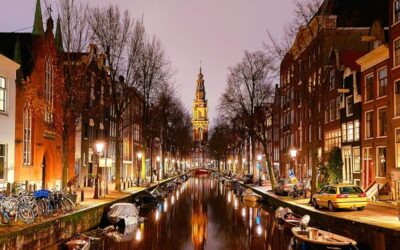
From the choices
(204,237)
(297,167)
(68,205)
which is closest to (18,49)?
(68,205)

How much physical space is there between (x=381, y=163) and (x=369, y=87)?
674cm

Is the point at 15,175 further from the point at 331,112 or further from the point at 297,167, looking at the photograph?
the point at 297,167

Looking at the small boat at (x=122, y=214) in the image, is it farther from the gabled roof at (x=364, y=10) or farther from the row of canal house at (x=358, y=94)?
the gabled roof at (x=364, y=10)

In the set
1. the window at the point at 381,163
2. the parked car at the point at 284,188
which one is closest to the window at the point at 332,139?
the parked car at the point at 284,188

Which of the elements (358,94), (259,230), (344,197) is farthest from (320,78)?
(259,230)

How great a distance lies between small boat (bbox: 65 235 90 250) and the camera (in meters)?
23.6

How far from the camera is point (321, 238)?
22.8 metres

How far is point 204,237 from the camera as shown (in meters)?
31.0

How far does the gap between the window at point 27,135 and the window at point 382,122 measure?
28.0 metres

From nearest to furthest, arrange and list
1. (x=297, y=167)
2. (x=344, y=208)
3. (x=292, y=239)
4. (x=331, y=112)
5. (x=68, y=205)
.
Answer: (x=292, y=239), (x=68, y=205), (x=344, y=208), (x=331, y=112), (x=297, y=167)

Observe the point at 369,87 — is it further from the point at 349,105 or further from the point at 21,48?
the point at 21,48

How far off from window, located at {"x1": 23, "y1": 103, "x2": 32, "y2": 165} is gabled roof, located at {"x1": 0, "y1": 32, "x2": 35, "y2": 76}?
3026mm

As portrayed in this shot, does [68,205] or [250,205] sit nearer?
[68,205]

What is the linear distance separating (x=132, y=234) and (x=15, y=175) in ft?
41.9
